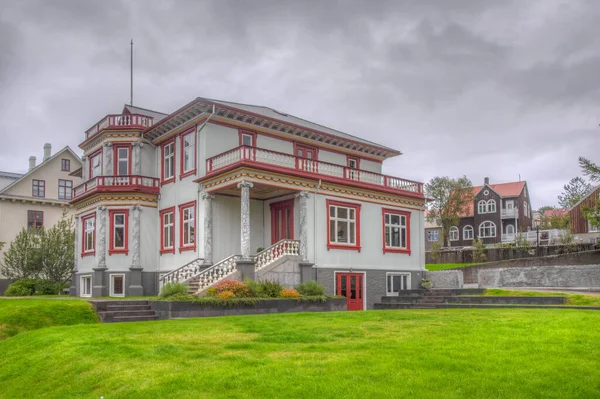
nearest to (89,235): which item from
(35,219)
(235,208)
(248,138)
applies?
(235,208)

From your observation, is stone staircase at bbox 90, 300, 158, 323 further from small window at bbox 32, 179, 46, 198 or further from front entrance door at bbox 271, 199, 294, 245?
small window at bbox 32, 179, 46, 198

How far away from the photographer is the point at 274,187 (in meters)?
24.7

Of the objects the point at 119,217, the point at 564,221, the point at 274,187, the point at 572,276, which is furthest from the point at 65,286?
the point at 564,221

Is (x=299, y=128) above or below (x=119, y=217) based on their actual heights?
above

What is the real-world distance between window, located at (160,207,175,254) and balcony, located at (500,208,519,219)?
50421 millimetres

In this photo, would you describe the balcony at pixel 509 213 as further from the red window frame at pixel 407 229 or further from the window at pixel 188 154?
the window at pixel 188 154

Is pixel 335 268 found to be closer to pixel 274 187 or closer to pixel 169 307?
pixel 274 187

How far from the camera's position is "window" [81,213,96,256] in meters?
29.9

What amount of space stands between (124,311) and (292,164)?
9.64 meters

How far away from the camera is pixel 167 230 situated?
1119 inches

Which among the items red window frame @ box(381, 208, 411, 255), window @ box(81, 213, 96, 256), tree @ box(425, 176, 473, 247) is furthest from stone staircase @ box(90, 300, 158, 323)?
tree @ box(425, 176, 473, 247)

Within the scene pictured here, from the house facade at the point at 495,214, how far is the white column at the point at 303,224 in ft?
155

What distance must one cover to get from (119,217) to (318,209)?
1022 cm

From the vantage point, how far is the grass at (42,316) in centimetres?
1662
